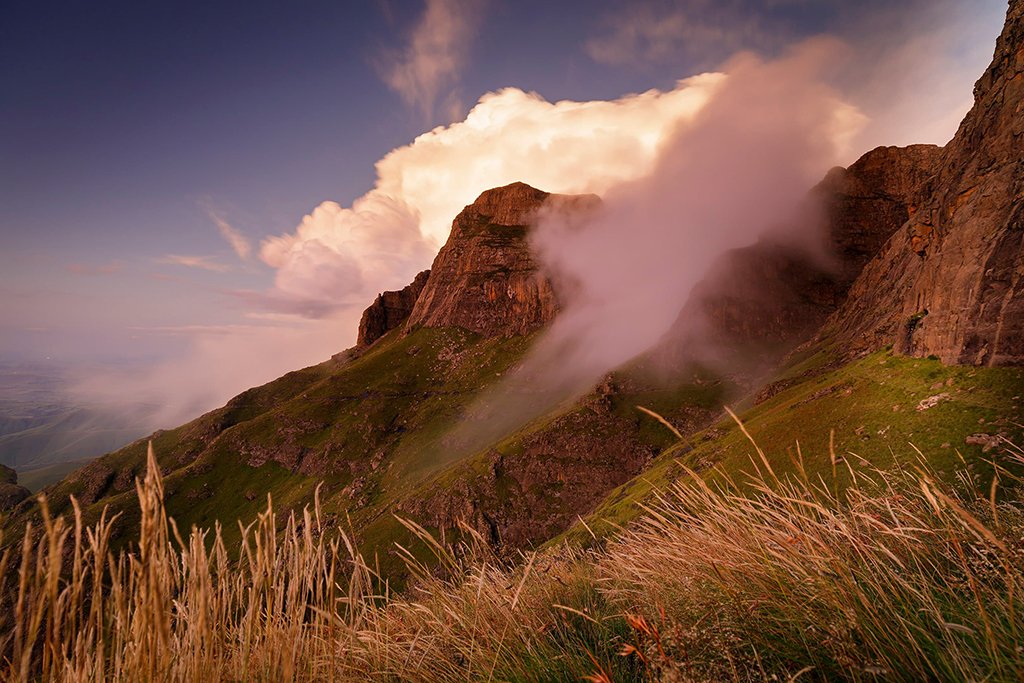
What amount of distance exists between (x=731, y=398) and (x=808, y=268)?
74.2 meters

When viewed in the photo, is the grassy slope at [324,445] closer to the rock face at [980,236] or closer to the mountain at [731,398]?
the mountain at [731,398]

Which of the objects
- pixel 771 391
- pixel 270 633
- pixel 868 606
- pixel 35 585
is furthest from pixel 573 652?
pixel 771 391

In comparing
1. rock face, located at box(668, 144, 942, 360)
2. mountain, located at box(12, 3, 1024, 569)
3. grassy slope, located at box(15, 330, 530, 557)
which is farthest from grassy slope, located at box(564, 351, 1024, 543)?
grassy slope, located at box(15, 330, 530, 557)

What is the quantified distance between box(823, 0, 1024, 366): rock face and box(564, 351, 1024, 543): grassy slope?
265cm

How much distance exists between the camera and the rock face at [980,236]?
36.1 m

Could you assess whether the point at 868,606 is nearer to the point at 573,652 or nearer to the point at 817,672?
the point at 817,672

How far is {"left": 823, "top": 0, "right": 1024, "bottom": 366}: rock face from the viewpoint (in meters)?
36.1

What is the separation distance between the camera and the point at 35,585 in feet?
8.25

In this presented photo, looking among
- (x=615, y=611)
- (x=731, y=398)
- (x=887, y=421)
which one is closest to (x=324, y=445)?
(x=731, y=398)

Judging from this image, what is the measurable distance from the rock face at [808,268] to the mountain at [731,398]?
25.2 inches

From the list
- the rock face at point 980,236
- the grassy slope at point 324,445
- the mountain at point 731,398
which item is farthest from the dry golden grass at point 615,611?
the grassy slope at point 324,445

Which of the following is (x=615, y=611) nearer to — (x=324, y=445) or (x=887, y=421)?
(x=887, y=421)

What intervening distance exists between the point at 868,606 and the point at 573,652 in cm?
202

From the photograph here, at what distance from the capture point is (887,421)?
1420 inches
